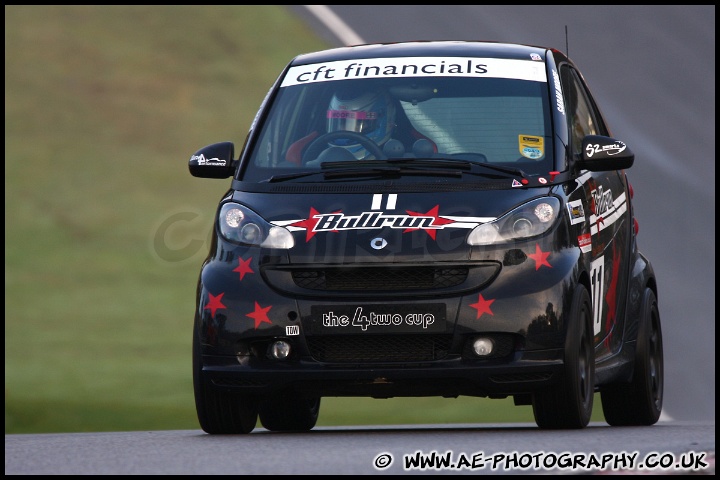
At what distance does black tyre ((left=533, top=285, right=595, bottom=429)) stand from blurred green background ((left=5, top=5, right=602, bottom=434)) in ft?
13.8

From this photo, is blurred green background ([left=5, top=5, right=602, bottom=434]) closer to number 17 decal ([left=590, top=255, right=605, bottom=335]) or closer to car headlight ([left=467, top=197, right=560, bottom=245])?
number 17 decal ([left=590, top=255, right=605, bottom=335])

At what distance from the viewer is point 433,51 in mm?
9156

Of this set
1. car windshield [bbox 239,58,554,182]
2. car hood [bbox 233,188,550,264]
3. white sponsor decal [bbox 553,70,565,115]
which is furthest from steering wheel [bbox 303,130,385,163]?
white sponsor decal [bbox 553,70,565,115]

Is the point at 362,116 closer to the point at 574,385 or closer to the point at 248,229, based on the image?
the point at 248,229

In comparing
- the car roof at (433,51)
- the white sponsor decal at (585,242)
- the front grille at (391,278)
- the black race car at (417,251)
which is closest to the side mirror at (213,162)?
the black race car at (417,251)

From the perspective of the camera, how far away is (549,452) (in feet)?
21.9

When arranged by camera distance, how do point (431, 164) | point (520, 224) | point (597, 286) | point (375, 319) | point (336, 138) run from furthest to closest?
point (336, 138), point (597, 286), point (431, 164), point (520, 224), point (375, 319)

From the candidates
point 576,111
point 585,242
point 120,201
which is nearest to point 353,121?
point 576,111

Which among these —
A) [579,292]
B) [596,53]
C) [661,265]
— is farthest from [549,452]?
[596,53]

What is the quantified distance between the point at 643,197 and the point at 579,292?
12044 millimetres

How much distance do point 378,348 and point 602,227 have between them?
1.60 meters

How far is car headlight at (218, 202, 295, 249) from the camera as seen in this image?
7902 mm

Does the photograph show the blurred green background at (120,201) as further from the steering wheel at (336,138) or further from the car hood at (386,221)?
the car hood at (386,221)

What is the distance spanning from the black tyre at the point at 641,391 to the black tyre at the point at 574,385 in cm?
115
